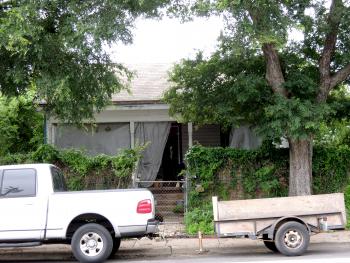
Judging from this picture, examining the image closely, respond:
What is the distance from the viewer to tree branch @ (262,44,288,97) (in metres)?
13.1

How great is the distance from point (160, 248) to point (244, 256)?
216 centimetres

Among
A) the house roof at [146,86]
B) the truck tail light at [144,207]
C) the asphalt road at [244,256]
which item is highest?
the house roof at [146,86]

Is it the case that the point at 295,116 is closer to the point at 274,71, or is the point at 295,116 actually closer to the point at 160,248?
the point at 274,71

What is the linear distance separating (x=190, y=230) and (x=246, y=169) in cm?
258

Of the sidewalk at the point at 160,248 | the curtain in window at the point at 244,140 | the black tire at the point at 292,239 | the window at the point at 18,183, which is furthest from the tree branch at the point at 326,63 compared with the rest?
the window at the point at 18,183

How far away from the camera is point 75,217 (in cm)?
1014

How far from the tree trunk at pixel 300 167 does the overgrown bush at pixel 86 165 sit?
4181 mm

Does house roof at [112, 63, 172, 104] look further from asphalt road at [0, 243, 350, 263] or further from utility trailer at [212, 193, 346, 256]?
utility trailer at [212, 193, 346, 256]

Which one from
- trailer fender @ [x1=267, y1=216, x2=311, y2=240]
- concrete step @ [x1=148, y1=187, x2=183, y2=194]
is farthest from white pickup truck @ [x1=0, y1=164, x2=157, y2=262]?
concrete step @ [x1=148, y1=187, x2=183, y2=194]

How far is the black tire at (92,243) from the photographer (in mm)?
10086

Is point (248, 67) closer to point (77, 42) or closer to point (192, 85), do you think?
point (192, 85)

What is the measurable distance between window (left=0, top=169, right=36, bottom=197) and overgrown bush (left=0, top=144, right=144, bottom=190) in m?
4.48

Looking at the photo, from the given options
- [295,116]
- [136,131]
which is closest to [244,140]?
[136,131]

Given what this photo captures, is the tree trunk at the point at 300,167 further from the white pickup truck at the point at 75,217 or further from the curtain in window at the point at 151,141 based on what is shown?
the curtain in window at the point at 151,141
